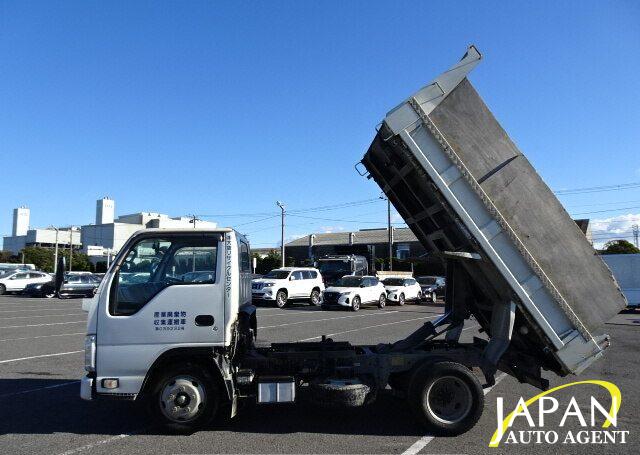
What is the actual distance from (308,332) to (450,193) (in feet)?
32.3

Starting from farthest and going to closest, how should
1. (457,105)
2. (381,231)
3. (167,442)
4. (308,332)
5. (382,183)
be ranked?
(381,231) < (308,332) < (382,183) < (457,105) < (167,442)

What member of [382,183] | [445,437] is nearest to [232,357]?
[445,437]

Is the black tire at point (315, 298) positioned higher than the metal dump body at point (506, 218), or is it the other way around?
the metal dump body at point (506, 218)

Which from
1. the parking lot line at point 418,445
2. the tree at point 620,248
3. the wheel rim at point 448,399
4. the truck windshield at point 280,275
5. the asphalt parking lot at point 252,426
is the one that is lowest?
the parking lot line at point 418,445

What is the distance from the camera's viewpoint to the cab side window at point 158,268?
542 centimetres

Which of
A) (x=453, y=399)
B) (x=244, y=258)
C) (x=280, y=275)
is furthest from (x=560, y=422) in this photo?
(x=280, y=275)

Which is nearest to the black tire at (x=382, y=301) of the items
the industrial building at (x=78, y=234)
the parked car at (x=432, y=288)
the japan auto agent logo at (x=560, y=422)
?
the parked car at (x=432, y=288)

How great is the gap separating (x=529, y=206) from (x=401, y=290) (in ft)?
75.7

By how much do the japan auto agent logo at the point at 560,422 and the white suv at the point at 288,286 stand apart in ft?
58.2

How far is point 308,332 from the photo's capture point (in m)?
14.5

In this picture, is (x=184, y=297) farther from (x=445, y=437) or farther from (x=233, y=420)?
(x=445, y=437)

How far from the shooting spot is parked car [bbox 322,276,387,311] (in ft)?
77.6

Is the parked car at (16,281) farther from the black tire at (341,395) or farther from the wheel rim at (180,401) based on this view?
the black tire at (341,395)

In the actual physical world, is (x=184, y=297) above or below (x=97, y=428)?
above
